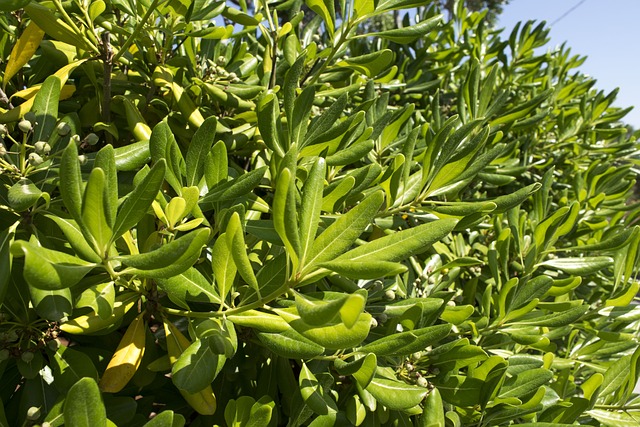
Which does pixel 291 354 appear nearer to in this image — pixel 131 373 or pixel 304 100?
pixel 131 373

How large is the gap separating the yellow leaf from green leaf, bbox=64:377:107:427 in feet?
3.47

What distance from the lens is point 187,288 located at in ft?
3.59

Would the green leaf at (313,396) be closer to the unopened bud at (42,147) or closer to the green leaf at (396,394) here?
the green leaf at (396,394)

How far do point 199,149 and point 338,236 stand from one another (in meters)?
0.50

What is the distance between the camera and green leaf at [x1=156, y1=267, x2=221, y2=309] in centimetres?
107

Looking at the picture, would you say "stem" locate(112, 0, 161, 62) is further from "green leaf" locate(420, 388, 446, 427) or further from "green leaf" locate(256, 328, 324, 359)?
"green leaf" locate(420, 388, 446, 427)

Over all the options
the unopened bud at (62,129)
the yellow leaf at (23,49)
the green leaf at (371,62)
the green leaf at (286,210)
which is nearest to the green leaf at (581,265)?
the green leaf at (371,62)

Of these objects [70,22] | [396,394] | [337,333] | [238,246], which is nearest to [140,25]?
[70,22]

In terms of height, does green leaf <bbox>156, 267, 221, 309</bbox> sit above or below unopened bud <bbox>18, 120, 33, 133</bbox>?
below

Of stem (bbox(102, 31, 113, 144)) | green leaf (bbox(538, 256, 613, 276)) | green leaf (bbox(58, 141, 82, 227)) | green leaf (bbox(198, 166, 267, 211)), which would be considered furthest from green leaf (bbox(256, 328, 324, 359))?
green leaf (bbox(538, 256, 613, 276))

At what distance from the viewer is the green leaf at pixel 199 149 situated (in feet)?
4.06

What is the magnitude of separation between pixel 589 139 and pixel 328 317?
3.16 metres

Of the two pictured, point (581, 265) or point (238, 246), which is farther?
point (581, 265)

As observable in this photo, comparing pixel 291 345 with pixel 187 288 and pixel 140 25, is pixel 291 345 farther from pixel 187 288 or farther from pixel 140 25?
pixel 140 25
